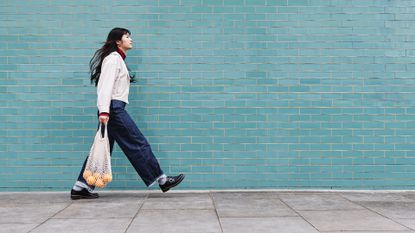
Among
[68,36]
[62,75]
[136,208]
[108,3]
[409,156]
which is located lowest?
[136,208]

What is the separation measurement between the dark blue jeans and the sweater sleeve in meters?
0.15

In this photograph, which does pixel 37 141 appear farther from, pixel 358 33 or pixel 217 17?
pixel 358 33

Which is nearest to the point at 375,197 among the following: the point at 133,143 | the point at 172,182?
the point at 172,182

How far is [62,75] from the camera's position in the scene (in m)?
5.56

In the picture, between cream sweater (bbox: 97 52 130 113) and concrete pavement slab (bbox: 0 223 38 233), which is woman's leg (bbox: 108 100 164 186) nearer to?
cream sweater (bbox: 97 52 130 113)

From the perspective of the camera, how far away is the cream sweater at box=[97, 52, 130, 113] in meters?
4.90

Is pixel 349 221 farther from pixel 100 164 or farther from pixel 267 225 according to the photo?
pixel 100 164

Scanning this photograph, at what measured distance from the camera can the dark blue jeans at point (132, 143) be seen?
16.4 ft

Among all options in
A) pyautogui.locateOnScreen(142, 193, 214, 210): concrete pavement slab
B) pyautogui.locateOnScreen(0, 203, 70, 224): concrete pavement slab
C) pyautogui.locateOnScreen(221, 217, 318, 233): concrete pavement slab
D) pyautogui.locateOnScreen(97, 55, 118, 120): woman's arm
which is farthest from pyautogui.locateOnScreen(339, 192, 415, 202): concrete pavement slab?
pyautogui.locateOnScreen(0, 203, 70, 224): concrete pavement slab

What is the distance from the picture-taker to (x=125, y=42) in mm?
5172

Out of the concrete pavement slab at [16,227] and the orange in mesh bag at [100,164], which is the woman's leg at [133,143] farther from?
the concrete pavement slab at [16,227]

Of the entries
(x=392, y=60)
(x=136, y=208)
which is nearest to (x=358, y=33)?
(x=392, y=60)

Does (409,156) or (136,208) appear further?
(409,156)

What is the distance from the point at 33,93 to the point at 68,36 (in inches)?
33.0
